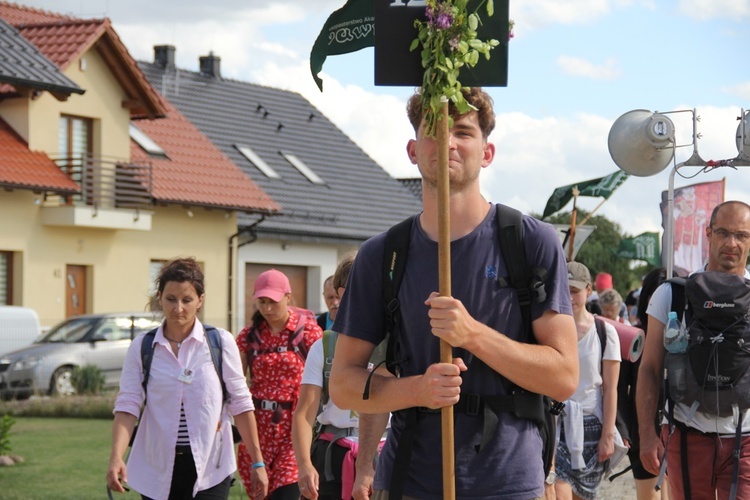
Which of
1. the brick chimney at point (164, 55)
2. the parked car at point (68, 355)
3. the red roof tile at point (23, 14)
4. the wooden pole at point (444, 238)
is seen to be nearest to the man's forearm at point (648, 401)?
the wooden pole at point (444, 238)

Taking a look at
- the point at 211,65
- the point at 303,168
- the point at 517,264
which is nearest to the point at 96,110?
the point at 303,168

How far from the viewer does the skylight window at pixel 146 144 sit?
36438mm

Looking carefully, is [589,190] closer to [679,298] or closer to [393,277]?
[679,298]

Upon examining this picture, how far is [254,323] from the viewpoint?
353 inches

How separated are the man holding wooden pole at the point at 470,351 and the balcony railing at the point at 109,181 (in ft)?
93.6

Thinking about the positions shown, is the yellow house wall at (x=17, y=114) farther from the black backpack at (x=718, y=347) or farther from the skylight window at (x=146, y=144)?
the black backpack at (x=718, y=347)

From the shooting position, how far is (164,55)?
43.0 meters

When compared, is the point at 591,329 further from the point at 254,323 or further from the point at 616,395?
the point at 254,323

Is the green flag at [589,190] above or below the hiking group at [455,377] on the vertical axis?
above

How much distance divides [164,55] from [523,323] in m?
40.0

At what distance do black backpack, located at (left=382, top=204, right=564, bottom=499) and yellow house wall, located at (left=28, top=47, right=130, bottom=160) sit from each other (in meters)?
28.7

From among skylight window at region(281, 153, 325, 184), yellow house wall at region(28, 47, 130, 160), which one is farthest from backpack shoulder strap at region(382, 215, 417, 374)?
skylight window at region(281, 153, 325, 184)

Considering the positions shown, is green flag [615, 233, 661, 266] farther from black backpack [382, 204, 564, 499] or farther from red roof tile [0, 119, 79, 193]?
black backpack [382, 204, 564, 499]

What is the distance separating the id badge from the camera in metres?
7.12
